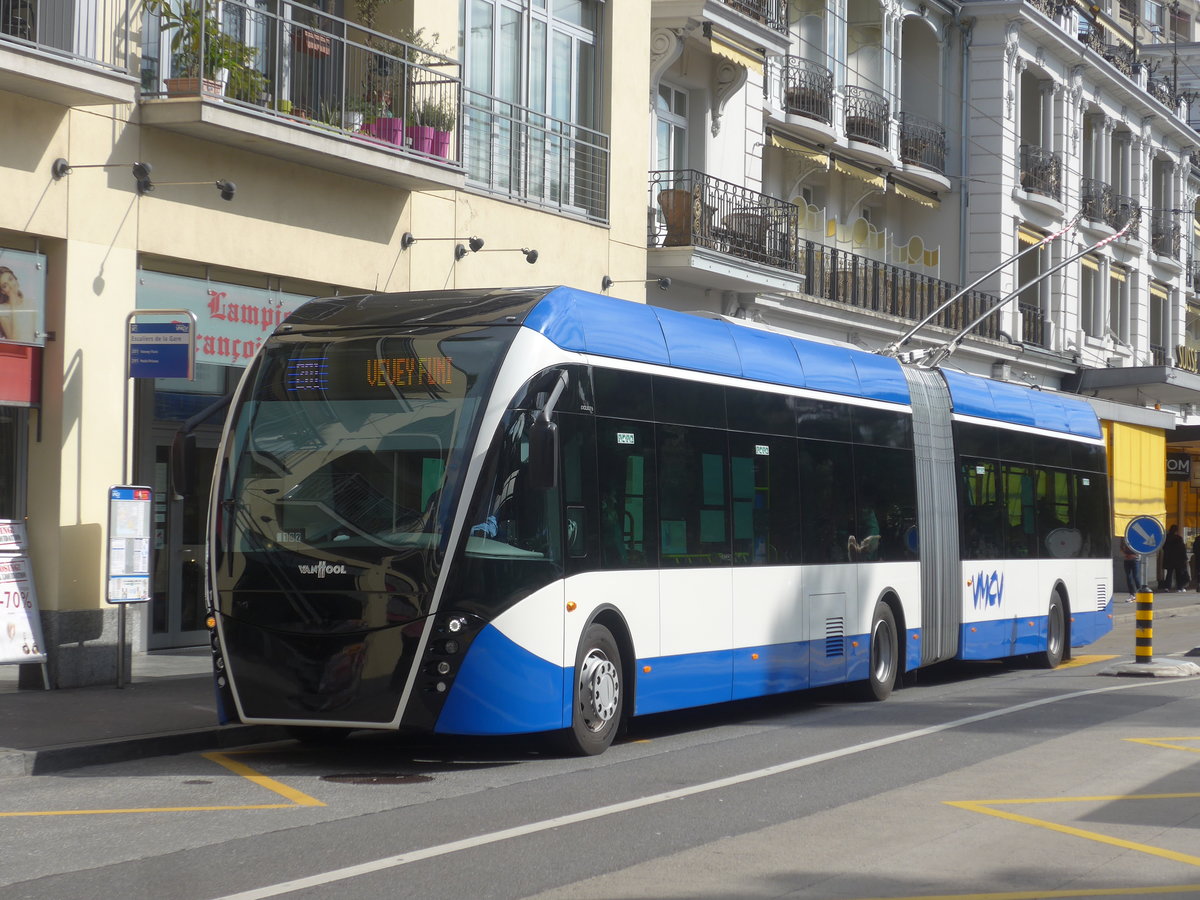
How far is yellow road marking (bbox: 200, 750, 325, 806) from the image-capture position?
946 cm

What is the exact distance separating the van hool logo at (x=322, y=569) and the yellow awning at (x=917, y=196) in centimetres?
2477

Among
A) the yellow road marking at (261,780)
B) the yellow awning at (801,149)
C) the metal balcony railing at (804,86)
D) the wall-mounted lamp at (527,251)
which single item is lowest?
the yellow road marking at (261,780)

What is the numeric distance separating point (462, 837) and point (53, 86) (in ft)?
27.7

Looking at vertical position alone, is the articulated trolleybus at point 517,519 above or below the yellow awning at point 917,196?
below

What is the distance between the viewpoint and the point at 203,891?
6.92m

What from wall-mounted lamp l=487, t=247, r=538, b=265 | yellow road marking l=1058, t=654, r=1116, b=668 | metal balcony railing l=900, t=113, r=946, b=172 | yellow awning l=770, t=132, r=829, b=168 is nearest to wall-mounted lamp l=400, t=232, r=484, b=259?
wall-mounted lamp l=487, t=247, r=538, b=265

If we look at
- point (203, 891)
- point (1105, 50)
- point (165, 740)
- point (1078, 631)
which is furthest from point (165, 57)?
point (1105, 50)

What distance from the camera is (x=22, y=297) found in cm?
1446

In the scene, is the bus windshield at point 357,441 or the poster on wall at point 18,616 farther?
the poster on wall at point 18,616

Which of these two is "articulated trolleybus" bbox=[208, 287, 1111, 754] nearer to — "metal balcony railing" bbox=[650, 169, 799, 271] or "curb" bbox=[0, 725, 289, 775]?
"curb" bbox=[0, 725, 289, 775]

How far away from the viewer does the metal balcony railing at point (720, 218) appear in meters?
24.2

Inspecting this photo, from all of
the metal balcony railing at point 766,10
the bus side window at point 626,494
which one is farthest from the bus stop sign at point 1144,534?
the metal balcony railing at point 766,10

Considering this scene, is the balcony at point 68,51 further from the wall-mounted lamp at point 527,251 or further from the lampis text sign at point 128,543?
the wall-mounted lamp at point 527,251

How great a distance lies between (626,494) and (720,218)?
1392cm
